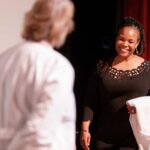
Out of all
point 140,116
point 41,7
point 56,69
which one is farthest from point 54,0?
point 140,116

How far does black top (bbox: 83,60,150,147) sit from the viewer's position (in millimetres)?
2205

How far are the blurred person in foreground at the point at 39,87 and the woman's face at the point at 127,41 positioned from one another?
80 centimetres

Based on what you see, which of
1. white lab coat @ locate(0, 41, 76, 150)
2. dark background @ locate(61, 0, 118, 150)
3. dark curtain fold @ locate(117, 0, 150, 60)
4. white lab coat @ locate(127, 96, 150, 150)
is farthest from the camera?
dark background @ locate(61, 0, 118, 150)

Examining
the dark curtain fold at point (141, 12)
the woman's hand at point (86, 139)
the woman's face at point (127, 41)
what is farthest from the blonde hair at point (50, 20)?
the dark curtain fold at point (141, 12)

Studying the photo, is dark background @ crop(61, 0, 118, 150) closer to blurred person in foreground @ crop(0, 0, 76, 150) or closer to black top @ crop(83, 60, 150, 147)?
black top @ crop(83, 60, 150, 147)

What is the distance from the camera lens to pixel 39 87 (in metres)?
1.37

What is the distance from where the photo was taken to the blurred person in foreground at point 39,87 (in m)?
1.35

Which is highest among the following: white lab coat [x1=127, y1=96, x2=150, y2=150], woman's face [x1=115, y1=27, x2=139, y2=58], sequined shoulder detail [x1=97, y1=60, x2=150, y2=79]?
woman's face [x1=115, y1=27, x2=139, y2=58]

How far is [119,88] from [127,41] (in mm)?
237

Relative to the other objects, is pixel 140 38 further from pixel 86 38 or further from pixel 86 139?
pixel 86 38

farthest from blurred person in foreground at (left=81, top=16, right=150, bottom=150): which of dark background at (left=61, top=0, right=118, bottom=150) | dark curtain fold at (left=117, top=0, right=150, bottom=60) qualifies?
dark background at (left=61, top=0, right=118, bottom=150)

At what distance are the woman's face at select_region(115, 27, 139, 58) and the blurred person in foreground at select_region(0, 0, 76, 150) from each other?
80 centimetres

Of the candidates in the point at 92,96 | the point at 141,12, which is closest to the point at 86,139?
the point at 92,96

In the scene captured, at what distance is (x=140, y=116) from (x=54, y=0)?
38.9 inches
